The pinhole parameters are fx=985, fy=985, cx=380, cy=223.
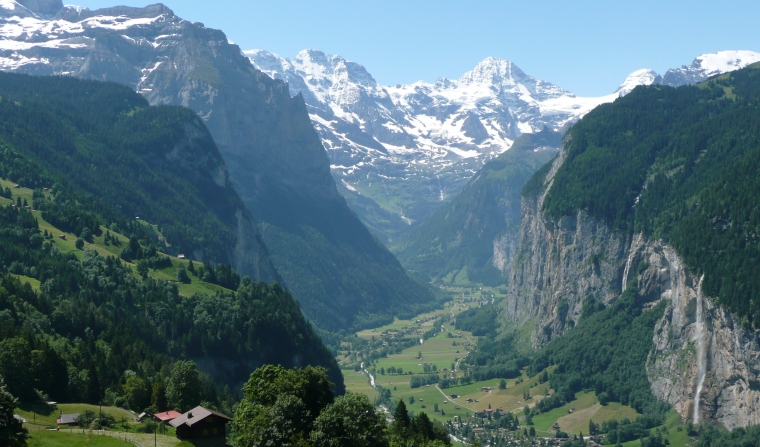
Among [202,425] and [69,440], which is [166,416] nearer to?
[202,425]

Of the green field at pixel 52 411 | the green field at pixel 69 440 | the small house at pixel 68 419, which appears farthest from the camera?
the small house at pixel 68 419

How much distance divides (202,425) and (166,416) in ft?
46.0

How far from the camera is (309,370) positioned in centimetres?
10294

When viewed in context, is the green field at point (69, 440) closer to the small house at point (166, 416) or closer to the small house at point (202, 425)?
the small house at point (202, 425)

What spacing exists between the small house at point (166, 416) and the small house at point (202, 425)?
10.5m

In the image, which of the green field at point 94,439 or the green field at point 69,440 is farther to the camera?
the green field at point 94,439

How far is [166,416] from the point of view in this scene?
118m

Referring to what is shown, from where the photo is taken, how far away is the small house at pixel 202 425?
105 metres

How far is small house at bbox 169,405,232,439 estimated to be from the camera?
10506 cm

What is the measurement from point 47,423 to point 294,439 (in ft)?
97.9

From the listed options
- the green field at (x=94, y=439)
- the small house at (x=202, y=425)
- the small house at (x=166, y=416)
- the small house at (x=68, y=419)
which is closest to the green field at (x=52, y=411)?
the small house at (x=68, y=419)

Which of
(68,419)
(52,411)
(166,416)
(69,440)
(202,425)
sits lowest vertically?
(166,416)

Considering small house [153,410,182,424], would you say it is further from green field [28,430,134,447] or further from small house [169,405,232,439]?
green field [28,430,134,447]

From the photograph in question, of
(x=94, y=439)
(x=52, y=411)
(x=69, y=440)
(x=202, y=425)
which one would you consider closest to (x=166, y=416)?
(x=52, y=411)
